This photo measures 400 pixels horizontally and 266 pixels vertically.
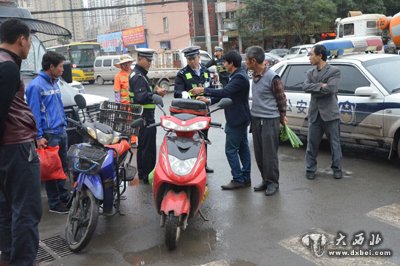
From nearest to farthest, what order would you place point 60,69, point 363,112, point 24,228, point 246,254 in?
1. point 24,228
2. point 246,254
3. point 60,69
4. point 363,112

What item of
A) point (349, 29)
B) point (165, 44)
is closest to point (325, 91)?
point (349, 29)

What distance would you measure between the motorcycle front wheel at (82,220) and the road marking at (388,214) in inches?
115

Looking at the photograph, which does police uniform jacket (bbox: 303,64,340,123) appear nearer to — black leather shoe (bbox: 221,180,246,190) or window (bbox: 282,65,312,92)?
black leather shoe (bbox: 221,180,246,190)

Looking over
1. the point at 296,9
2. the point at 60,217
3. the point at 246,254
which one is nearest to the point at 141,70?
the point at 60,217

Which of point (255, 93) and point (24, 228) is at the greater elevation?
point (255, 93)

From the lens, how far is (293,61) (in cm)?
810

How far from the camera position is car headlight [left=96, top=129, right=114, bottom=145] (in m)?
4.53

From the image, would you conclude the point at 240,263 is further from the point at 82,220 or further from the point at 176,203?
the point at 82,220

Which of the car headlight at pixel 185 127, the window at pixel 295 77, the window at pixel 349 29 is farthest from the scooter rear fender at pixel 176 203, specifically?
the window at pixel 349 29

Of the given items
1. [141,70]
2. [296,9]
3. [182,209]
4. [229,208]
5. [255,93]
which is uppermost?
[296,9]

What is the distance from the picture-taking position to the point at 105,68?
98.5 feet

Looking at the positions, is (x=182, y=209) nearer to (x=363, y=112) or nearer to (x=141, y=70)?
(x=141, y=70)

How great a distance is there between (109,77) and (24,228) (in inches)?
1080

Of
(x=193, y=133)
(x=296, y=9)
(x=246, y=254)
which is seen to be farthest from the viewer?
(x=296, y=9)
